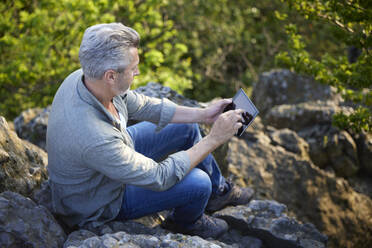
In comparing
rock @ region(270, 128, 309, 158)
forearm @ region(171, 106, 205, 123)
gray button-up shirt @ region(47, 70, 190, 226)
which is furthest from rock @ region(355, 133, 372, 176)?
gray button-up shirt @ region(47, 70, 190, 226)

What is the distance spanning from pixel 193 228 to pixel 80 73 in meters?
1.45

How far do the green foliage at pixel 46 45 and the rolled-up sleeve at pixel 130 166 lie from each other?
3.31 metres

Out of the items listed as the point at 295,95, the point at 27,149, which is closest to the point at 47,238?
the point at 27,149

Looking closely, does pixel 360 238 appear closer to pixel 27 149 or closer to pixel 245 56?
pixel 27 149

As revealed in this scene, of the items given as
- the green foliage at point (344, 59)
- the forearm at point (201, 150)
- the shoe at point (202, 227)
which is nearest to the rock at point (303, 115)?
the green foliage at point (344, 59)

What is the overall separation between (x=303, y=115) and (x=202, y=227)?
3.38 m

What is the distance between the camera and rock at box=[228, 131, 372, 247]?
4.52 metres

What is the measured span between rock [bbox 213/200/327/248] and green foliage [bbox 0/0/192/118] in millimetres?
2848

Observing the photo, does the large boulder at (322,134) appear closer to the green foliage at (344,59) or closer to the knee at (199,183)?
the green foliage at (344,59)

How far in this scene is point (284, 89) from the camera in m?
6.97

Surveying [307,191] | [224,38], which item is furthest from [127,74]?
[224,38]

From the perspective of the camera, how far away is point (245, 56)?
413 inches

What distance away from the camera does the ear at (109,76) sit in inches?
91.1

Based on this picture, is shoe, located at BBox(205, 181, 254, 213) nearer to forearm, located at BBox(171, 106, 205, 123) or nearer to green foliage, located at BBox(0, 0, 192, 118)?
forearm, located at BBox(171, 106, 205, 123)
